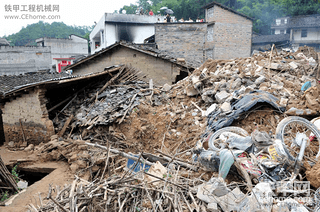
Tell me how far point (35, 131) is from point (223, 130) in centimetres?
779

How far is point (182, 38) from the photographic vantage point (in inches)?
744

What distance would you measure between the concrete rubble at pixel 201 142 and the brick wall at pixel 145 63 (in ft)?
3.37

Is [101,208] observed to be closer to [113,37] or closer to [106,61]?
[106,61]

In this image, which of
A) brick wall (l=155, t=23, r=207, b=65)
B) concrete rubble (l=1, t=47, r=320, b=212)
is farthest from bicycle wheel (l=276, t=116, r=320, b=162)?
brick wall (l=155, t=23, r=207, b=65)

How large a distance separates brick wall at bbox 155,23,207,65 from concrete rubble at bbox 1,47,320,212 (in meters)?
7.34

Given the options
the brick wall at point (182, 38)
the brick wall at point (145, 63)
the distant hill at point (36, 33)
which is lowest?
the brick wall at point (145, 63)

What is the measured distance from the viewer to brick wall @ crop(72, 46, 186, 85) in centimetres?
1292

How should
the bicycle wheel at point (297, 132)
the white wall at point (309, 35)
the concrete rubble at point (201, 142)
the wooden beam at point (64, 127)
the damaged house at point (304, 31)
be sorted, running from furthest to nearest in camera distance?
1. the white wall at point (309, 35)
2. the damaged house at point (304, 31)
3. the wooden beam at point (64, 127)
4. the bicycle wheel at point (297, 132)
5. the concrete rubble at point (201, 142)

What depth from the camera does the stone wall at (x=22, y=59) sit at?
28078 millimetres

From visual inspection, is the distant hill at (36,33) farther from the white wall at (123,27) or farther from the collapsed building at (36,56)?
the white wall at (123,27)

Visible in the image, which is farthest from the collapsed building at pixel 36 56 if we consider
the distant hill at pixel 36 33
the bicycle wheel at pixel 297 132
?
the bicycle wheel at pixel 297 132

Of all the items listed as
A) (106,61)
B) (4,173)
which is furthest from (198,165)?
(106,61)

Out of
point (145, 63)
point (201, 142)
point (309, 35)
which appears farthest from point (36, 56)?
point (309, 35)

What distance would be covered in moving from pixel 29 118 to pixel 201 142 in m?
7.39
